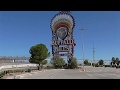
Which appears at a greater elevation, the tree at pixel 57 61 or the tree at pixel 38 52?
the tree at pixel 38 52

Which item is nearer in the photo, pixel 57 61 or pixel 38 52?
pixel 38 52

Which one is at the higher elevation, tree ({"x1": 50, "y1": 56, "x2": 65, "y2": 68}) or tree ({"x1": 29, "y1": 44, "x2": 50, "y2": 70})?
tree ({"x1": 29, "y1": 44, "x2": 50, "y2": 70})

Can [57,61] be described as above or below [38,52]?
below

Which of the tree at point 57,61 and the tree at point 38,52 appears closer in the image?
the tree at point 38,52

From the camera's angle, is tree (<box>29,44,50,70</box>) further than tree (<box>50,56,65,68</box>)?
No
